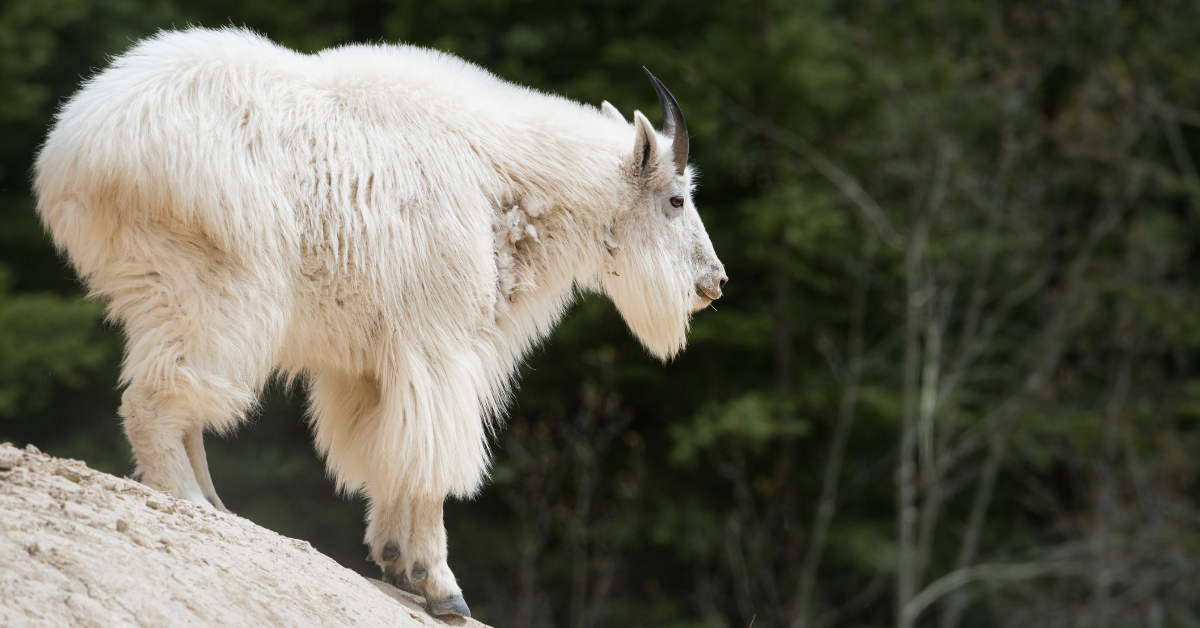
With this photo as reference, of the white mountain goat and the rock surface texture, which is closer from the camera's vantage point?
the rock surface texture

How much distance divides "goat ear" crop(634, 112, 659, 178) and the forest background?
262 inches

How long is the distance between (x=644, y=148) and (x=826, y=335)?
8.47 meters

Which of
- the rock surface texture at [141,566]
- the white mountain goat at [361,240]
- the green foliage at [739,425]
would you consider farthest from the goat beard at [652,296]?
the green foliage at [739,425]

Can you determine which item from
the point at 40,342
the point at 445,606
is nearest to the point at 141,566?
the point at 445,606

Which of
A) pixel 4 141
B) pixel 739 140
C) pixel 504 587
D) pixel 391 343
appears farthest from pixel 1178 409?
pixel 4 141

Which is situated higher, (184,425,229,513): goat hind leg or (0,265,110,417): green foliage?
(0,265,110,417): green foliage

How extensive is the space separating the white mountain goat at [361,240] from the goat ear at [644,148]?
0.01m

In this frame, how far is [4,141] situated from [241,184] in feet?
32.2

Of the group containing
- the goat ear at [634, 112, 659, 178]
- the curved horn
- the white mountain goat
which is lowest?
the white mountain goat

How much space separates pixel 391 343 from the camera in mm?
4320

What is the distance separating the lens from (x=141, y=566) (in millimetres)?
3262

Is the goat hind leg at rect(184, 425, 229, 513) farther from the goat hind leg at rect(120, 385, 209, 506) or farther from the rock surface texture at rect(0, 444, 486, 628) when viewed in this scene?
the rock surface texture at rect(0, 444, 486, 628)

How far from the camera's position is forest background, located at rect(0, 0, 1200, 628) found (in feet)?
39.9

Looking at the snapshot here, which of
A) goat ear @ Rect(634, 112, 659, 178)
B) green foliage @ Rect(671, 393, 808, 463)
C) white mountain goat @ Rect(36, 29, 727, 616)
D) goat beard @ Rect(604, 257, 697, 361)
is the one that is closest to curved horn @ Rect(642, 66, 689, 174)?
white mountain goat @ Rect(36, 29, 727, 616)
